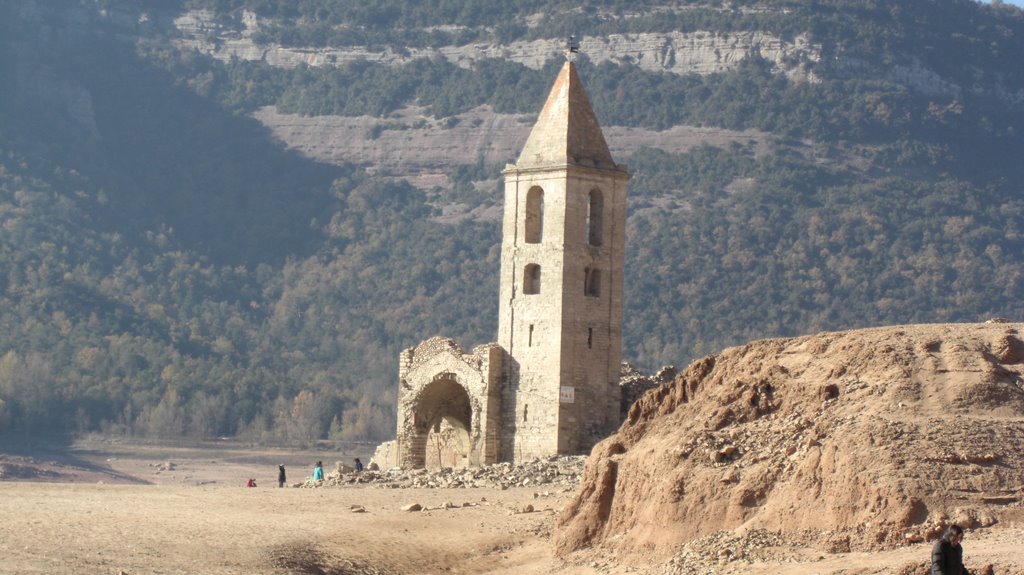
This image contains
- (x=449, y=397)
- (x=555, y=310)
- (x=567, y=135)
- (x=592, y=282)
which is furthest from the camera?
(x=449, y=397)

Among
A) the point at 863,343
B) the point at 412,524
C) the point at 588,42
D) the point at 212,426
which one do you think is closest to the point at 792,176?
the point at 588,42

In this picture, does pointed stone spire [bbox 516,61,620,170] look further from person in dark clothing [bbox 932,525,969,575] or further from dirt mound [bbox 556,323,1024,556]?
person in dark clothing [bbox 932,525,969,575]

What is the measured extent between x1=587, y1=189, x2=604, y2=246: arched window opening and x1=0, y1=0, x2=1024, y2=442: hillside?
3362cm

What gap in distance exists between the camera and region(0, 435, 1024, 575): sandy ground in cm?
2164

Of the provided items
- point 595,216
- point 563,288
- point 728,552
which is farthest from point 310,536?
point 595,216

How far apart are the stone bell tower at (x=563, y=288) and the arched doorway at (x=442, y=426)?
81.2 inches

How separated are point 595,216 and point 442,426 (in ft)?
19.3

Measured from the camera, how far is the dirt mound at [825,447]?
19000 mm

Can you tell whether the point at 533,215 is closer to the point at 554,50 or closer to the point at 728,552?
the point at 728,552

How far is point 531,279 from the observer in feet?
133

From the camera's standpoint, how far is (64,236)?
98062 millimetres

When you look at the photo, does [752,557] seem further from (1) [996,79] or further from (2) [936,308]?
(1) [996,79]

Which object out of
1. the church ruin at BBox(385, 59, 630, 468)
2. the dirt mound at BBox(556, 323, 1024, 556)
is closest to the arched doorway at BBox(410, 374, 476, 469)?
the church ruin at BBox(385, 59, 630, 468)

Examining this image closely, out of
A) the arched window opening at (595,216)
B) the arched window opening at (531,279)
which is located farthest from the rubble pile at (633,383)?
the arched window opening at (595,216)
